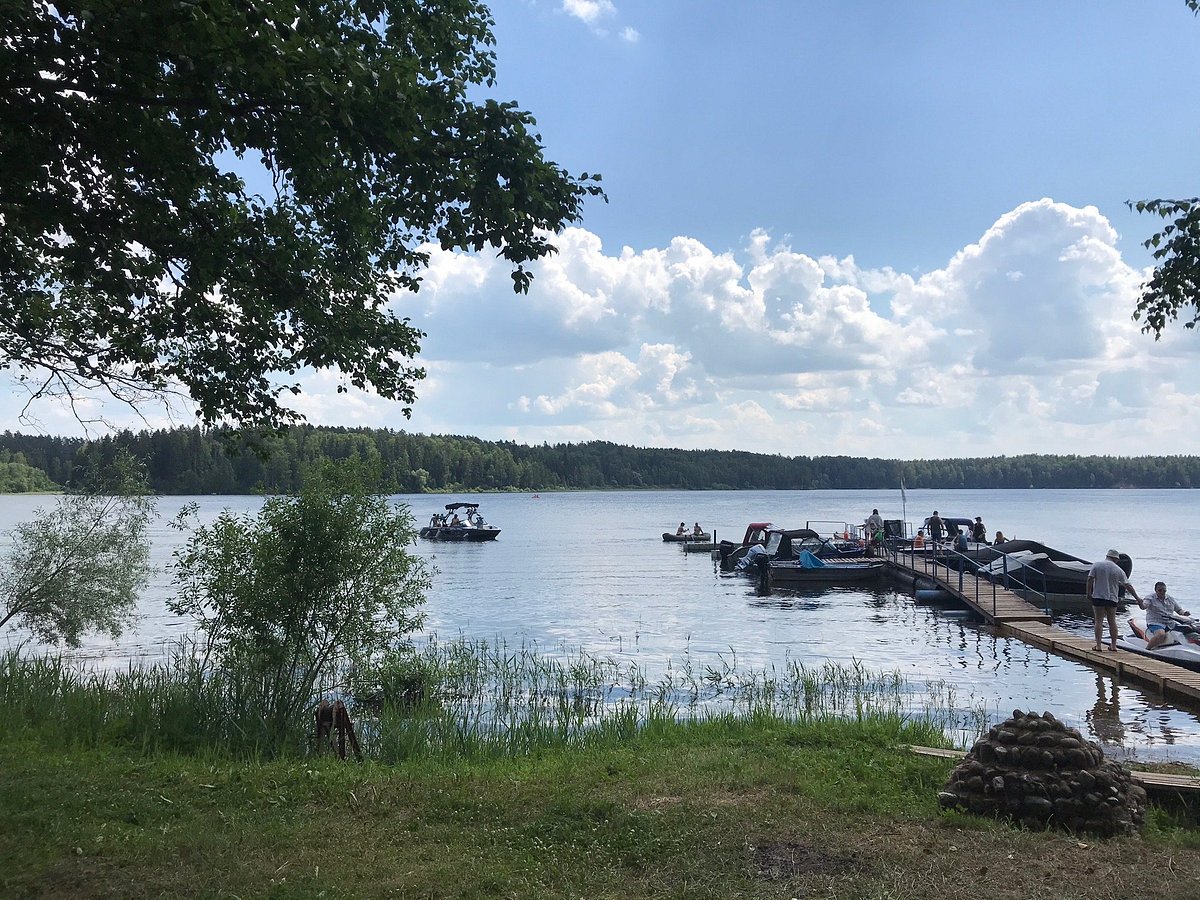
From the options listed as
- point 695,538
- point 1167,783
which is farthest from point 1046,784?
point 695,538

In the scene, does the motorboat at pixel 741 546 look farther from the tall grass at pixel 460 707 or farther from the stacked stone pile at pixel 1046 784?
the stacked stone pile at pixel 1046 784

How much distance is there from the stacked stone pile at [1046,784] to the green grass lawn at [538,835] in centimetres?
28

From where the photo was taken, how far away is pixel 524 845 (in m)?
6.66

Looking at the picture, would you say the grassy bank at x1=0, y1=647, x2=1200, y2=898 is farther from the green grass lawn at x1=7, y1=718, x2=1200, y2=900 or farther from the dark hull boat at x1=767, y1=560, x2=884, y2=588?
the dark hull boat at x1=767, y1=560, x2=884, y2=588

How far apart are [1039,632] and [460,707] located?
53.6 ft

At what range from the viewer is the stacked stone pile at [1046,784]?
7.32m

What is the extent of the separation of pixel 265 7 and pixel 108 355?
6.10 meters

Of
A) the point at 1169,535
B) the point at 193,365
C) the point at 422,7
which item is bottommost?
the point at 1169,535

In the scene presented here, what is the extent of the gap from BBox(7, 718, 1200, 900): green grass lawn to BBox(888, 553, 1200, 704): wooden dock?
10.5m

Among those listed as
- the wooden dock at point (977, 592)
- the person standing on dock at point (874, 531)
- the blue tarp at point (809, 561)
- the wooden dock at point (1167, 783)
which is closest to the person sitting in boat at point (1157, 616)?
the wooden dock at point (977, 592)

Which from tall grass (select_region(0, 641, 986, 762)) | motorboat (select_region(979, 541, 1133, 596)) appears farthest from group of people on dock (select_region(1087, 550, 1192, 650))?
motorboat (select_region(979, 541, 1133, 596))

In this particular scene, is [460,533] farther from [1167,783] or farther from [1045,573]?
[1167,783]

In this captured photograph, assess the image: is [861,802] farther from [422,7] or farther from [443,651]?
[443,651]

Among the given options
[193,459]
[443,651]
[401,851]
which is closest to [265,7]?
[401,851]
